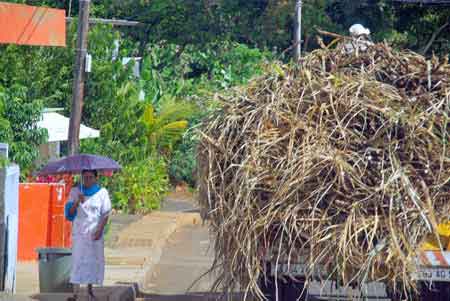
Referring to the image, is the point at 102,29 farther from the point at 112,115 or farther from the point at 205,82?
the point at 205,82

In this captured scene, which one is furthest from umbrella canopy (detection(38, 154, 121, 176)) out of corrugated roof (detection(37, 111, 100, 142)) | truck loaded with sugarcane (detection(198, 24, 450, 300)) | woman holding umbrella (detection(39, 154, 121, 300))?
corrugated roof (detection(37, 111, 100, 142))

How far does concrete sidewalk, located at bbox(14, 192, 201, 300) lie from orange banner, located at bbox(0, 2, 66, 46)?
3.26 metres

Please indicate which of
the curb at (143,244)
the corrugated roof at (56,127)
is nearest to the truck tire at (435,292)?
the curb at (143,244)

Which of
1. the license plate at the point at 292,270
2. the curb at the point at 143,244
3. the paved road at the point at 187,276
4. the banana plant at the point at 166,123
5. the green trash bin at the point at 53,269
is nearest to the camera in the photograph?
the license plate at the point at 292,270

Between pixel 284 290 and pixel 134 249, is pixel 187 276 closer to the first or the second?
pixel 134 249

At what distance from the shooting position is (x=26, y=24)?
1548cm

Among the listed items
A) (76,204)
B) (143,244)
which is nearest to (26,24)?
(143,244)

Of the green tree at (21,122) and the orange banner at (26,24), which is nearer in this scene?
the orange banner at (26,24)

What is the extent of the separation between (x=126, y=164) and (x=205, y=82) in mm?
10151

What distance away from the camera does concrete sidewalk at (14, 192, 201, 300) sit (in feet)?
45.7

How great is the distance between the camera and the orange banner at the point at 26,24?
1528 cm

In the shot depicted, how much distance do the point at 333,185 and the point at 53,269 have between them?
4255 mm

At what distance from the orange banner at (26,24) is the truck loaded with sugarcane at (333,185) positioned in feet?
20.2

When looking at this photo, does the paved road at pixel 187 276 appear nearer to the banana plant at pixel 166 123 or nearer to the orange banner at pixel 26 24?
the orange banner at pixel 26 24
